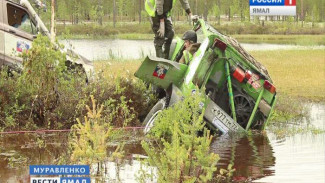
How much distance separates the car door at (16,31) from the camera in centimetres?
1611

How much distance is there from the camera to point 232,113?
13.5 metres

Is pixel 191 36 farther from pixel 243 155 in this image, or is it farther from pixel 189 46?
pixel 243 155

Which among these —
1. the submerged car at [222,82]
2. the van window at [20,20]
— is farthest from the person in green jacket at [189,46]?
the van window at [20,20]

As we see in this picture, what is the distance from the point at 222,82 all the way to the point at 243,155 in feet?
6.24

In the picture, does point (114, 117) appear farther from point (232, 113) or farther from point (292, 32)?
point (292, 32)

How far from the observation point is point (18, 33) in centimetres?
1653

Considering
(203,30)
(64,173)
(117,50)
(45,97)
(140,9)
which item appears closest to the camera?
(64,173)

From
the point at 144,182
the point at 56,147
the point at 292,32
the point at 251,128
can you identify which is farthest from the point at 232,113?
the point at 292,32

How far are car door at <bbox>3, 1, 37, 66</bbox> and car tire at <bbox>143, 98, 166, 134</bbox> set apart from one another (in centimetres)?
325

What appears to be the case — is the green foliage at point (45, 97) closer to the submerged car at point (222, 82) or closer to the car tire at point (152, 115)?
the car tire at point (152, 115)

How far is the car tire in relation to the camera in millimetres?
13472

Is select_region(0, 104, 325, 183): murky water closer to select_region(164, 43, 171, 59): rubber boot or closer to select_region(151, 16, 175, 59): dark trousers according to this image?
select_region(164, 43, 171, 59): rubber boot

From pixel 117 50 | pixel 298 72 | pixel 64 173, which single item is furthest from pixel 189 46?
pixel 117 50

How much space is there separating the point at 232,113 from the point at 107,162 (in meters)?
3.06
